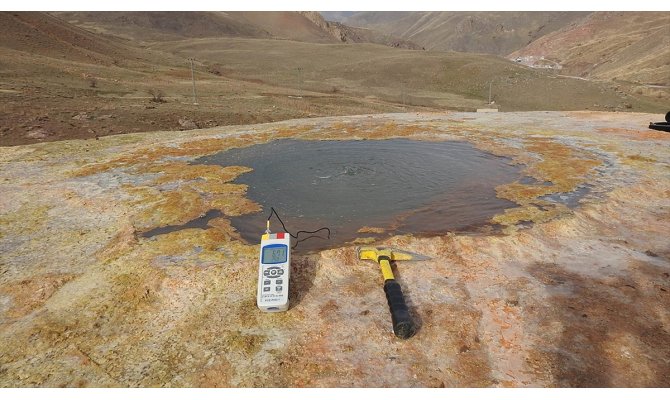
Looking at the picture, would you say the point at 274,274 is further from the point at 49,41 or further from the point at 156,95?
the point at 49,41

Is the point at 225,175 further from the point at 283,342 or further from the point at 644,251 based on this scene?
the point at 644,251

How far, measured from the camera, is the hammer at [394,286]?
661 centimetres

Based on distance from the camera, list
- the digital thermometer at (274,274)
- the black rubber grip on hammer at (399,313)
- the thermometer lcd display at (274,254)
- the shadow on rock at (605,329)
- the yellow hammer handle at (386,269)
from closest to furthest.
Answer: the shadow on rock at (605,329), the black rubber grip on hammer at (399,313), the digital thermometer at (274,274), the thermometer lcd display at (274,254), the yellow hammer handle at (386,269)

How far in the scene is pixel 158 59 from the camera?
91.6 meters

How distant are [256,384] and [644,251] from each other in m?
9.06

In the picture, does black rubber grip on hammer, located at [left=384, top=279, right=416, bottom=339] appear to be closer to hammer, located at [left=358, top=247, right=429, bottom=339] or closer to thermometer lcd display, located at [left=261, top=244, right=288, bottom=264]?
hammer, located at [left=358, top=247, right=429, bottom=339]

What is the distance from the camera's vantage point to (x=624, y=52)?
14562 cm

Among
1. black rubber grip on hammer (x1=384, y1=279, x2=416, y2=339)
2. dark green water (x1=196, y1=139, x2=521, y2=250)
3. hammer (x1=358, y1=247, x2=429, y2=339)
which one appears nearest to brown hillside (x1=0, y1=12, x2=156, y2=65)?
dark green water (x1=196, y1=139, x2=521, y2=250)

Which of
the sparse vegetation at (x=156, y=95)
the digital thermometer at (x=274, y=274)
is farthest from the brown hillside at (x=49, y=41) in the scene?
the digital thermometer at (x=274, y=274)

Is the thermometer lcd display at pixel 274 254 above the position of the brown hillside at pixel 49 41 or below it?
below

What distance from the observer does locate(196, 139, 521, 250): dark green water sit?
11.7m

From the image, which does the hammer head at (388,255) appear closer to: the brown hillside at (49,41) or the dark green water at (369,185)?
the dark green water at (369,185)

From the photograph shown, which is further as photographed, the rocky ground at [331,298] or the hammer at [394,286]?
the hammer at [394,286]

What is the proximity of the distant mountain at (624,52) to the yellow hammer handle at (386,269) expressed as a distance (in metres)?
124
